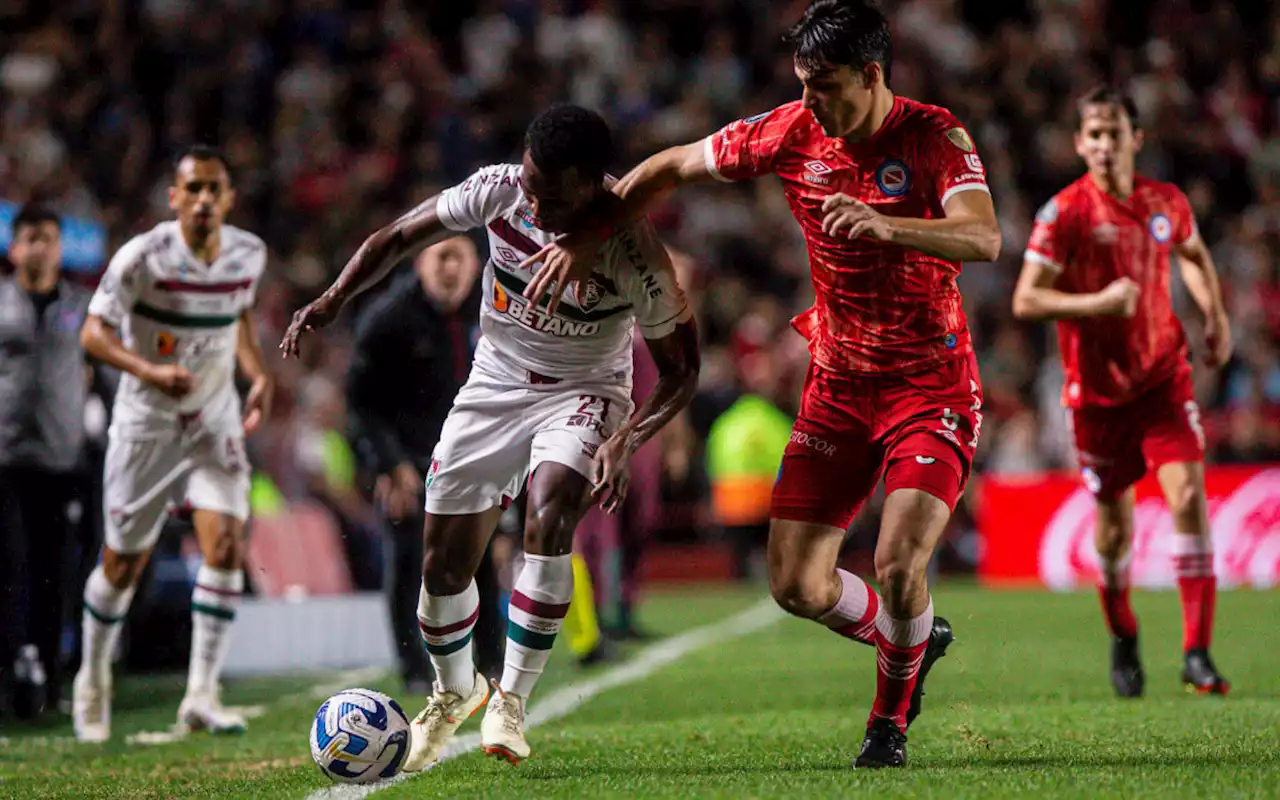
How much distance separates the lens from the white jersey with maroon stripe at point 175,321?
A: 28.3ft

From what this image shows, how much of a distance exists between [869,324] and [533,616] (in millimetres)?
1556

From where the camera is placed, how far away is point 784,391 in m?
19.0

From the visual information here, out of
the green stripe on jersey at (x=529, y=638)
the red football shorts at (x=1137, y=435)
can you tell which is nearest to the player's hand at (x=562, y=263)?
the green stripe on jersey at (x=529, y=638)

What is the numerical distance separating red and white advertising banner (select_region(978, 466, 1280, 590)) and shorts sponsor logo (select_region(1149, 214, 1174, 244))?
7.08 metres

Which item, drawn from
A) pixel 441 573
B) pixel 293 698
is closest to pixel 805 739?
pixel 441 573

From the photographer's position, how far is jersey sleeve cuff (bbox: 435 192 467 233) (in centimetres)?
635

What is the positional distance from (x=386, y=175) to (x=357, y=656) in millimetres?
9510

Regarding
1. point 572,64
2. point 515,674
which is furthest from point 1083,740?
point 572,64

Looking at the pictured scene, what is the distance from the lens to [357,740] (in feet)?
19.7

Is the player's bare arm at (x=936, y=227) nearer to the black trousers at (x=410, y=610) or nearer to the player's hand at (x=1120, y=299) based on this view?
the player's hand at (x=1120, y=299)

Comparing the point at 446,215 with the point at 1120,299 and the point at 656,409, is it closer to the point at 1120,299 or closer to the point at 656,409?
the point at 656,409

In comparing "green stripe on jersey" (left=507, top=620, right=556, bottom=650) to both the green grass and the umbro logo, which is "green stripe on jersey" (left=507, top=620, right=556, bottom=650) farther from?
the umbro logo

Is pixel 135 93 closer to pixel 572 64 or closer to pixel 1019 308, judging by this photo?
pixel 572 64

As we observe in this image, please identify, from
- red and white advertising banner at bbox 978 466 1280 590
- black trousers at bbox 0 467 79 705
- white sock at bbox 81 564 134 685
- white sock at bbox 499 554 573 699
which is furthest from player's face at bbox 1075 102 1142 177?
red and white advertising banner at bbox 978 466 1280 590
